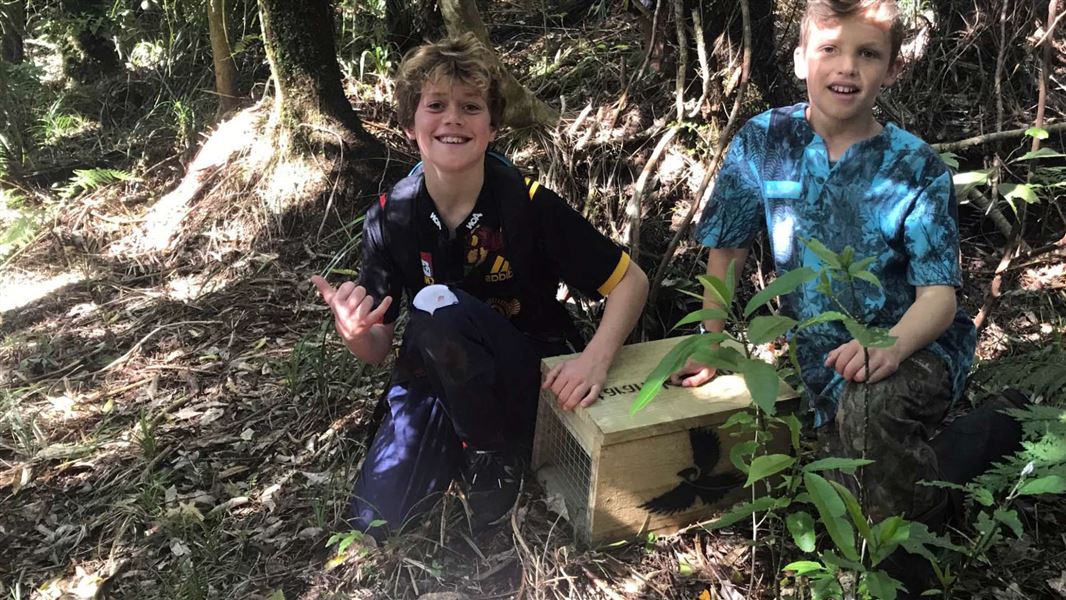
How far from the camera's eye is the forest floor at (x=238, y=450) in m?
2.10

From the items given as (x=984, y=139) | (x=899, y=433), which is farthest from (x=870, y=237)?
(x=984, y=139)

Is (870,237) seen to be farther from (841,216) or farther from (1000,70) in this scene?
(1000,70)

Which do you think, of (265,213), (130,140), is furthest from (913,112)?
(130,140)

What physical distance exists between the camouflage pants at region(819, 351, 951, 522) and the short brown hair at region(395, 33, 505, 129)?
130cm

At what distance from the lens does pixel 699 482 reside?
2.12 meters

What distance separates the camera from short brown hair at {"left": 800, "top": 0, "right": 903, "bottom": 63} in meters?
1.92

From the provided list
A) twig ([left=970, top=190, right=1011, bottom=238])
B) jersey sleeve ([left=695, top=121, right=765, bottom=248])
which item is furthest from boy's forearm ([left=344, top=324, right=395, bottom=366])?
twig ([left=970, top=190, right=1011, bottom=238])

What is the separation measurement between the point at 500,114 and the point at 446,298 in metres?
0.61

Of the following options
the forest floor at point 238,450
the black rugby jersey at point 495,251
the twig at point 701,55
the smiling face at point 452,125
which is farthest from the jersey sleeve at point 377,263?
the twig at point 701,55

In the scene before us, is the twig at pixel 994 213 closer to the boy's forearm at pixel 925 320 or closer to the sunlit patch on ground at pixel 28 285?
the boy's forearm at pixel 925 320

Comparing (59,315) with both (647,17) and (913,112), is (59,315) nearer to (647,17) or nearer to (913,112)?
(647,17)

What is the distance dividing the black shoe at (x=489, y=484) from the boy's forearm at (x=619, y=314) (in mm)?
467

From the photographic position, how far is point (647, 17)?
131 inches

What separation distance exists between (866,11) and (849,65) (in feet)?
0.44
